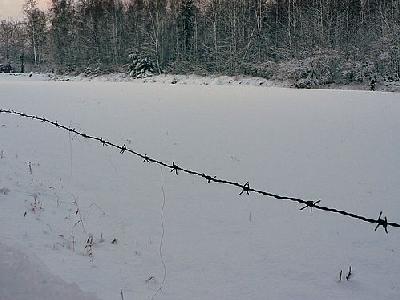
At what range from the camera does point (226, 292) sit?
12.7 feet

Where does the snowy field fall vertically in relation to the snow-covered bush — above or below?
below

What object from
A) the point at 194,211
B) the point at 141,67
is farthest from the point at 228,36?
the point at 194,211

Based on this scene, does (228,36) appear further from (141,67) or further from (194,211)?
(194,211)

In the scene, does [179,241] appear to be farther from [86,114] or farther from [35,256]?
[86,114]

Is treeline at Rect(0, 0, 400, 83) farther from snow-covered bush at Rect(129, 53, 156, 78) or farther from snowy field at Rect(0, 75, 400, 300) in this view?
snowy field at Rect(0, 75, 400, 300)

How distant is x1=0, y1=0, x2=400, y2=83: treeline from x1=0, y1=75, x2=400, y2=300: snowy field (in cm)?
2805

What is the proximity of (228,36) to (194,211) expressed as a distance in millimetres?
45493

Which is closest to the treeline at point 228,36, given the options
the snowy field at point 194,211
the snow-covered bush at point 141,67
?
the snow-covered bush at point 141,67

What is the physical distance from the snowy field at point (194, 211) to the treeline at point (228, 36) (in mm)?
28047

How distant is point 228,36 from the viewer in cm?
4966

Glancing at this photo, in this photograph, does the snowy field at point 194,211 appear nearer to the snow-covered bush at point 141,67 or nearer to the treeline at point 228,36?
the treeline at point 228,36

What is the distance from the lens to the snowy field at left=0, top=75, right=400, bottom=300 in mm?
3883

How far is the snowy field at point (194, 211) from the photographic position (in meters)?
3.88

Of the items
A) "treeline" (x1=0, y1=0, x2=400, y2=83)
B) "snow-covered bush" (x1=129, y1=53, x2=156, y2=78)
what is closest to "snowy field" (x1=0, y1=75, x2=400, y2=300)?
"treeline" (x1=0, y1=0, x2=400, y2=83)
